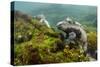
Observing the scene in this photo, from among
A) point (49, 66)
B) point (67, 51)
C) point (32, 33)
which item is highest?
point (32, 33)

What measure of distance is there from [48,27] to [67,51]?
0.39 meters

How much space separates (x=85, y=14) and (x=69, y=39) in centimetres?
41

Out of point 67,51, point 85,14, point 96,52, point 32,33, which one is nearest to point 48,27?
point 32,33

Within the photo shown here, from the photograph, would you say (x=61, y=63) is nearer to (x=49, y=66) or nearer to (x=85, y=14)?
(x=49, y=66)

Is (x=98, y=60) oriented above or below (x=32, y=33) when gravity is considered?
below

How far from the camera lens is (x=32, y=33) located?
7.97 feet

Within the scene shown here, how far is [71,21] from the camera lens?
8.63ft

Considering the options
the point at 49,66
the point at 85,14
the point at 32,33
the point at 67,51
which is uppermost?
the point at 85,14
